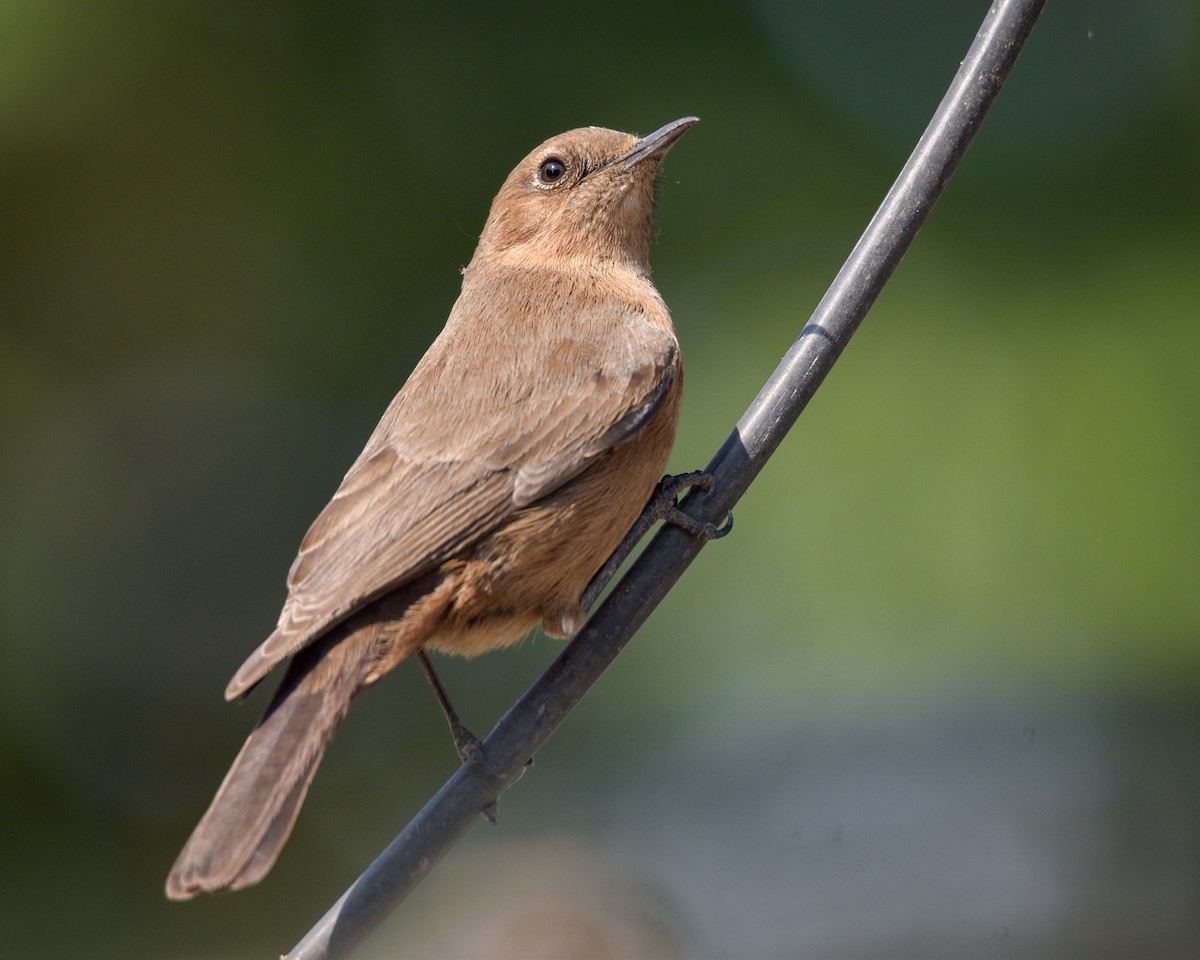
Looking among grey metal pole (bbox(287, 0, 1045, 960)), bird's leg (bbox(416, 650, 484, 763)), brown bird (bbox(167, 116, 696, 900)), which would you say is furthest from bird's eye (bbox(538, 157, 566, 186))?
grey metal pole (bbox(287, 0, 1045, 960))

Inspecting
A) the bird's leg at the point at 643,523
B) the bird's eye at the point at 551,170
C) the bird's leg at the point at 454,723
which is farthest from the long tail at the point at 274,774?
the bird's eye at the point at 551,170

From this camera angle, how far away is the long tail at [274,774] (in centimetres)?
256

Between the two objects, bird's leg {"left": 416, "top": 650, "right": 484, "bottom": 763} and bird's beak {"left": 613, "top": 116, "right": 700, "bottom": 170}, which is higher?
bird's beak {"left": 613, "top": 116, "right": 700, "bottom": 170}

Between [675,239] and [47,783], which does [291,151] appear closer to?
[675,239]

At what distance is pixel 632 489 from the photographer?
3.34 metres

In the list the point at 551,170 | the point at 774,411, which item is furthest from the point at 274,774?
the point at 551,170

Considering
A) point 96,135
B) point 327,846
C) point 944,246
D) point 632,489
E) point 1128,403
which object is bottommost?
point 327,846

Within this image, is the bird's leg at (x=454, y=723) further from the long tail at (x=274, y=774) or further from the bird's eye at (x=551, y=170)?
the bird's eye at (x=551, y=170)

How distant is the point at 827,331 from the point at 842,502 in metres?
3.01

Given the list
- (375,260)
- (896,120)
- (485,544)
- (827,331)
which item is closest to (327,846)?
(375,260)

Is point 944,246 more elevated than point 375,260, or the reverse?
point 375,260

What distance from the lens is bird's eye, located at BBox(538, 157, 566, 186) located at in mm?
4168

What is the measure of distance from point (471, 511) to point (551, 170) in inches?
55.5

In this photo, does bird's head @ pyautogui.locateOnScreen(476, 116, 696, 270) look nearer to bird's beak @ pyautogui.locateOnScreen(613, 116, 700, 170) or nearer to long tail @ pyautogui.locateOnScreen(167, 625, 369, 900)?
bird's beak @ pyautogui.locateOnScreen(613, 116, 700, 170)
